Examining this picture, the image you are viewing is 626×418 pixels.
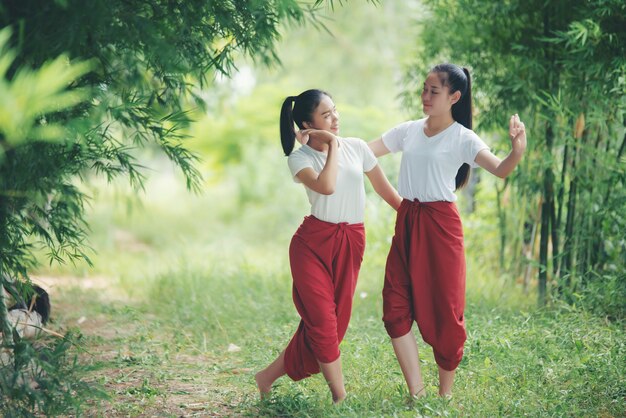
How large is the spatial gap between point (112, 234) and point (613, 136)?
6.57m

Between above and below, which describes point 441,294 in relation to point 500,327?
above

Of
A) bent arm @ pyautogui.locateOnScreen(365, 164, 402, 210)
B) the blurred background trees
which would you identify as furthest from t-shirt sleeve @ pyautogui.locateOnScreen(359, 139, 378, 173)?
the blurred background trees

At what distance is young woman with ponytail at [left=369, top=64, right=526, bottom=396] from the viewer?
10.2 feet

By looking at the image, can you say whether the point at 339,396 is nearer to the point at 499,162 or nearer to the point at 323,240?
the point at 323,240

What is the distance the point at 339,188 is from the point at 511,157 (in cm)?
69

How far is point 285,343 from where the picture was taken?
14.0 feet

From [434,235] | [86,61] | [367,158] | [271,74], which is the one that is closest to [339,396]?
[434,235]

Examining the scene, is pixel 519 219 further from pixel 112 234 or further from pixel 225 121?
pixel 225 121

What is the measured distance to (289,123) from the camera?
315 cm

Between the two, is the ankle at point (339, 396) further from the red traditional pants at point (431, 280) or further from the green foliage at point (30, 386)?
the green foliage at point (30, 386)

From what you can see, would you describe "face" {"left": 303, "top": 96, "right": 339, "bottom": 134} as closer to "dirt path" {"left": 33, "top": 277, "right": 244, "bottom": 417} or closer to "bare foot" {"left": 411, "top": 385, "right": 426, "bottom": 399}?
"bare foot" {"left": 411, "top": 385, "right": 426, "bottom": 399}

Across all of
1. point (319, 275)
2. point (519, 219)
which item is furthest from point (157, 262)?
point (319, 275)

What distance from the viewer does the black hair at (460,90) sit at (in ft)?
10.2

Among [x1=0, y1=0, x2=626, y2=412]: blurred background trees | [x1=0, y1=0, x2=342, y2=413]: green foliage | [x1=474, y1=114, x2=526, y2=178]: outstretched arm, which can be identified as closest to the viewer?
[x1=0, y1=0, x2=342, y2=413]: green foliage
